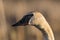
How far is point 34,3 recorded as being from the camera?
1156mm

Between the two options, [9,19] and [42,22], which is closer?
[42,22]

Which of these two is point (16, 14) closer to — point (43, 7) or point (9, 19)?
point (9, 19)

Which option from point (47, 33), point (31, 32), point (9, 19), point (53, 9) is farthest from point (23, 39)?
point (47, 33)

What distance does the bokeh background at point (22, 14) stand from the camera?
114cm

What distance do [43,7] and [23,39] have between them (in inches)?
10.9

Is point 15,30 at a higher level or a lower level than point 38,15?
lower

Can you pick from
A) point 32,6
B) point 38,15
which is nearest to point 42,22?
point 38,15

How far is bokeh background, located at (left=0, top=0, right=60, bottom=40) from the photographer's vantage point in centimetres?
114

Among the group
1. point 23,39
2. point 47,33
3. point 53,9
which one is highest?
point 53,9

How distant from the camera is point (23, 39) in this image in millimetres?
1214

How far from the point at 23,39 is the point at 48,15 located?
10.0 inches

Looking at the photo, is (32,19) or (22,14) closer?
(32,19)

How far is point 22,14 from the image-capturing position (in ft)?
3.76

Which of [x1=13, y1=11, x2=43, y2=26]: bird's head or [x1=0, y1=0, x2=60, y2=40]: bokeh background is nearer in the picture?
[x1=13, y1=11, x2=43, y2=26]: bird's head
